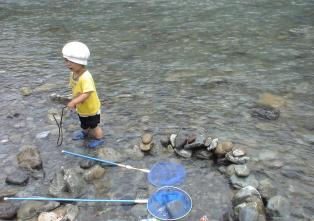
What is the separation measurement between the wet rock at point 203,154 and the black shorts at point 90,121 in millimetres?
1747

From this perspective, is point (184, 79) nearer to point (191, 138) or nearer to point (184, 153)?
point (191, 138)

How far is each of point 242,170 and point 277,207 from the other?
2.73 feet

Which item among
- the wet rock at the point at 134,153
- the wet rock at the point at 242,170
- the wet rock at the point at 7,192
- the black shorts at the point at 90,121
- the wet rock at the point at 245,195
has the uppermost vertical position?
the black shorts at the point at 90,121

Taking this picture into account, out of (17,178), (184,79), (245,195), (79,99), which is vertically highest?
(79,99)

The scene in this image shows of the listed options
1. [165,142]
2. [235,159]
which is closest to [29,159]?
[165,142]

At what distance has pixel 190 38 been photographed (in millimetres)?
11914

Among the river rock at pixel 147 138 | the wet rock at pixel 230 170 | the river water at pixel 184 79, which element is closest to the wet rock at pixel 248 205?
the river water at pixel 184 79

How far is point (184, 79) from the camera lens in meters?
9.08

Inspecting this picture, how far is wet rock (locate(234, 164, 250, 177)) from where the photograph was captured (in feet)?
17.8

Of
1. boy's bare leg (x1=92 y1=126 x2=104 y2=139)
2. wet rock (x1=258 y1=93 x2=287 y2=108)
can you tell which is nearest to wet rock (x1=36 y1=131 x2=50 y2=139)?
boy's bare leg (x1=92 y1=126 x2=104 y2=139)

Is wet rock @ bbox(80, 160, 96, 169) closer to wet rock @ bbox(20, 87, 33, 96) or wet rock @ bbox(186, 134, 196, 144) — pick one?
wet rock @ bbox(186, 134, 196, 144)

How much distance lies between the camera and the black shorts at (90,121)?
6461 millimetres

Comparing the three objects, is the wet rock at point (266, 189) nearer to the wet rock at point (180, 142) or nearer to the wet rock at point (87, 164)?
the wet rock at point (180, 142)

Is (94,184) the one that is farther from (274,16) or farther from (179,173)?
(274,16)
